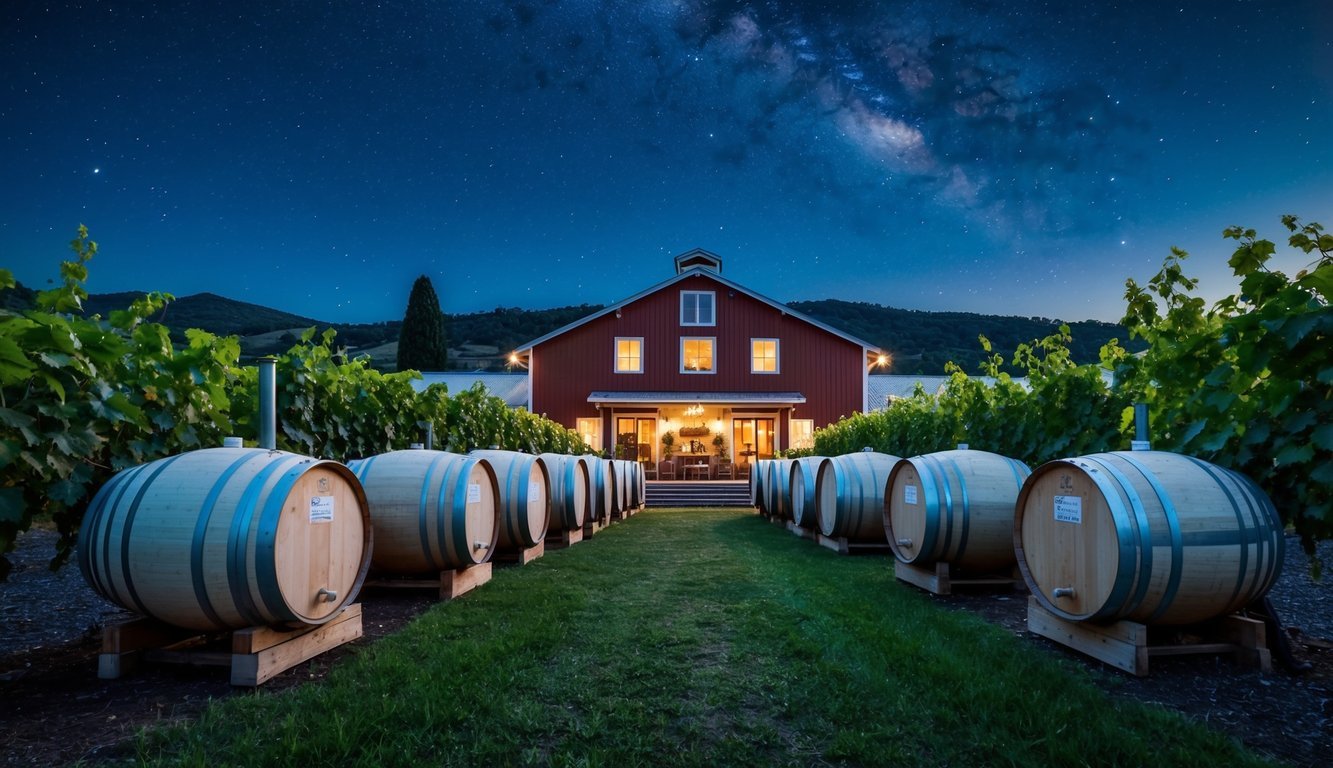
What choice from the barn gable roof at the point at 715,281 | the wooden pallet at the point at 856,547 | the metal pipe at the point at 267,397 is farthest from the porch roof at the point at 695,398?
the metal pipe at the point at 267,397

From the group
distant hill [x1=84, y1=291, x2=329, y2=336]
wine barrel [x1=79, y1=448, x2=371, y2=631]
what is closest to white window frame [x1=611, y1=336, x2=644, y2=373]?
wine barrel [x1=79, y1=448, x2=371, y2=631]

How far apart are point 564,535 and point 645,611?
174 inches

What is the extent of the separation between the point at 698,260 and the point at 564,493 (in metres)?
21.3

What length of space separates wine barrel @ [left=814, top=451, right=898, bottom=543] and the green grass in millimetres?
2901

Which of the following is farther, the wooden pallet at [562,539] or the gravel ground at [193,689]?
the wooden pallet at [562,539]

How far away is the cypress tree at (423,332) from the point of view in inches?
1826

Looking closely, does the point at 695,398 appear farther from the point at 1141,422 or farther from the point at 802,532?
the point at 1141,422

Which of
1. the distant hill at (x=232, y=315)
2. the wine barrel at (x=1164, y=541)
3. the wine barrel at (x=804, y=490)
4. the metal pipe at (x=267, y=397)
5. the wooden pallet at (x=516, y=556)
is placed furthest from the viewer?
the distant hill at (x=232, y=315)

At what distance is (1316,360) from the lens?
3.70 metres

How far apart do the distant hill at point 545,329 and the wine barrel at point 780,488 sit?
136 feet

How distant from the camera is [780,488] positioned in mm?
12547

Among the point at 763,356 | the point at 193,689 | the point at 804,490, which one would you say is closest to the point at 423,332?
the point at 763,356

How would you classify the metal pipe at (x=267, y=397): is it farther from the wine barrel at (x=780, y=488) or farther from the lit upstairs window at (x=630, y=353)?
the lit upstairs window at (x=630, y=353)

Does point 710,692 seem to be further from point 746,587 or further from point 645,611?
point 746,587
